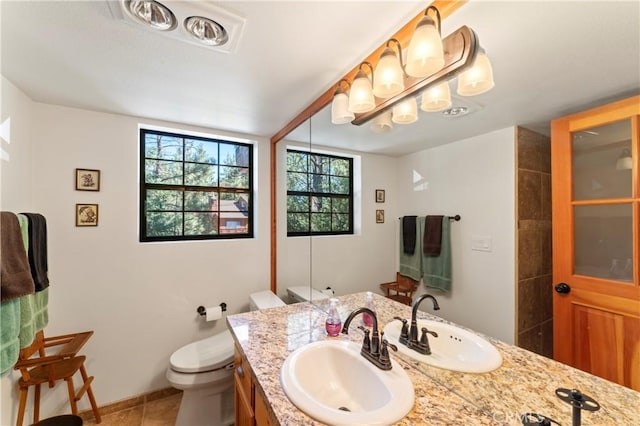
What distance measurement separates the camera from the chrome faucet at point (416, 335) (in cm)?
101

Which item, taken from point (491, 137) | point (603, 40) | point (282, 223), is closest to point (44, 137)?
point (282, 223)

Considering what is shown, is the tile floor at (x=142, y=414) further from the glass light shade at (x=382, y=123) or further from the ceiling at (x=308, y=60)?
the glass light shade at (x=382, y=123)

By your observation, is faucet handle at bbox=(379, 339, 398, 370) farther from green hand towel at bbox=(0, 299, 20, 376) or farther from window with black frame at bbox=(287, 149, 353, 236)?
green hand towel at bbox=(0, 299, 20, 376)

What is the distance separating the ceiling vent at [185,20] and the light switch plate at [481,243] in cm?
116

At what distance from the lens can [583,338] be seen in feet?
2.23

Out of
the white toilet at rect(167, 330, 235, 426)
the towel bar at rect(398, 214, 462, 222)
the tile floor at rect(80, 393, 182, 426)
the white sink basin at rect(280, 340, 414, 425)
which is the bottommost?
the tile floor at rect(80, 393, 182, 426)

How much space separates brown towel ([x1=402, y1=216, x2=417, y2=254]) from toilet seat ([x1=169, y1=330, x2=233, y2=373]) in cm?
145

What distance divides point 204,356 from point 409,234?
164cm

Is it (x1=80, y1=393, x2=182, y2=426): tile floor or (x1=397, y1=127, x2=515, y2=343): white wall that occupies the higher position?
(x1=397, y1=127, x2=515, y2=343): white wall

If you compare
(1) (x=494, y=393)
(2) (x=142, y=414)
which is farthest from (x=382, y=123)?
(2) (x=142, y=414)

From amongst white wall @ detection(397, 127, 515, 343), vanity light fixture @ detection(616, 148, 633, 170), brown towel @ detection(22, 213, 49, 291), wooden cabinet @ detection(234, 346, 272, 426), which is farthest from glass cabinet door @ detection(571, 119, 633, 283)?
brown towel @ detection(22, 213, 49, 291)

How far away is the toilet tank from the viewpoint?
202cm

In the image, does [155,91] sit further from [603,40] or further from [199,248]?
[603,40]

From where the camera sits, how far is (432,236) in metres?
0.99
